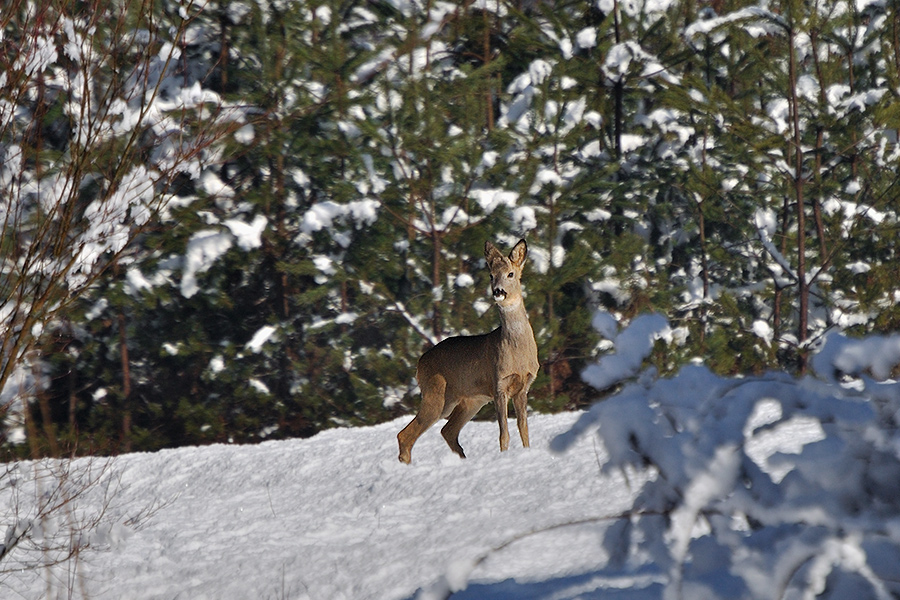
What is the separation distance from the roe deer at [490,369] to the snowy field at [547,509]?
228 mm

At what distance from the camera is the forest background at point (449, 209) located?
1077cm

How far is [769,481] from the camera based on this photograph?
2.18 m

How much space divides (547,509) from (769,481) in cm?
243

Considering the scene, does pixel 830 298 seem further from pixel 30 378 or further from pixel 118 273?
pixel 30 378

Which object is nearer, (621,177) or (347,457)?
(347,457)

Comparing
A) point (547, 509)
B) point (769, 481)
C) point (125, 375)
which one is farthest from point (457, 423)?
point (125, 375)

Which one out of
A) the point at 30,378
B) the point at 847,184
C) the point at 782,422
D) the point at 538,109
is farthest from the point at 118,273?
the point at 782,422

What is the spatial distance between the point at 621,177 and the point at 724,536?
10655 millimetres

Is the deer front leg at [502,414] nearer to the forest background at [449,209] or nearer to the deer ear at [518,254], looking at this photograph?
the deer ear at [518,254]

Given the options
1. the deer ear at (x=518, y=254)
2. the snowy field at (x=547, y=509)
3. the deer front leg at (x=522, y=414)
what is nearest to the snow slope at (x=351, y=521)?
the snowy field at (x=547, y=509)

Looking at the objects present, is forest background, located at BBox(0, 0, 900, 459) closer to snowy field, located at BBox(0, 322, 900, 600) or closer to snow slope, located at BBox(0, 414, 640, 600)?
snowy field, located at BBox(0, 322, 900, 600)

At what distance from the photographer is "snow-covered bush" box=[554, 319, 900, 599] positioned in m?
2.01

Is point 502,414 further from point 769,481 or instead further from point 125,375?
point 125,375

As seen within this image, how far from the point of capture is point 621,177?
12.4 m
